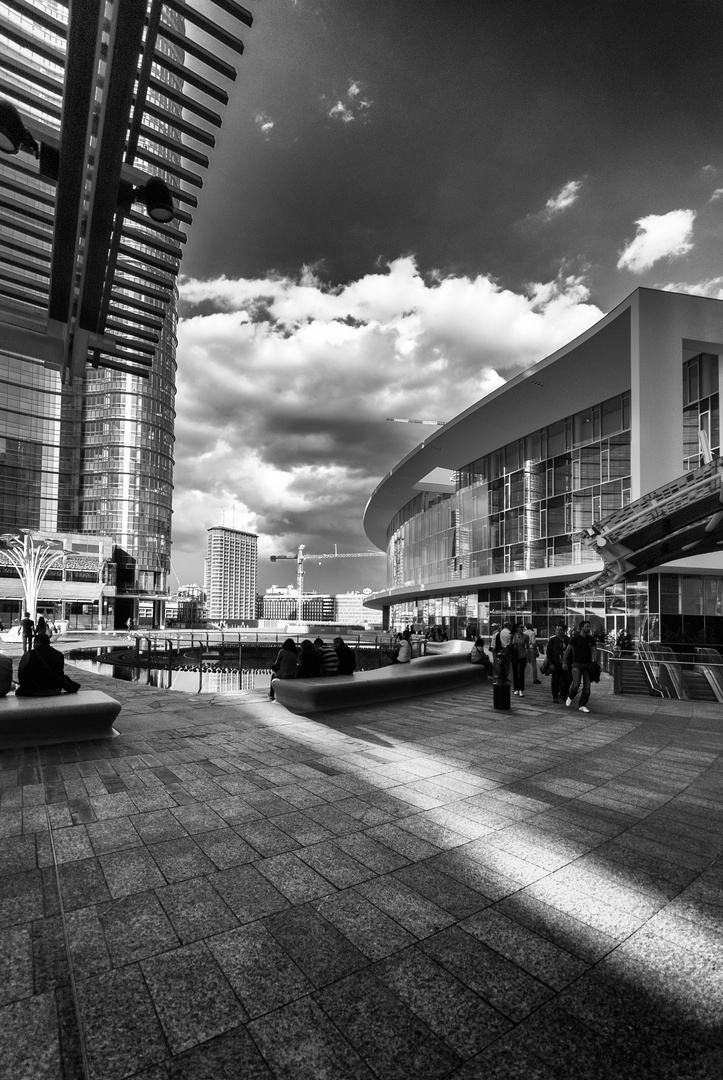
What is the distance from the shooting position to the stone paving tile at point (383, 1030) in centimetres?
213

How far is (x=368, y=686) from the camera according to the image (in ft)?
35.6

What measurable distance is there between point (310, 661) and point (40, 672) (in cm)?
463

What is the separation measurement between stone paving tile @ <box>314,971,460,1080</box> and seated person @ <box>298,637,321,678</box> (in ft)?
26.0

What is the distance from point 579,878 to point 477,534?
117 ft

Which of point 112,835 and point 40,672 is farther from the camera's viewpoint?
point 40,672

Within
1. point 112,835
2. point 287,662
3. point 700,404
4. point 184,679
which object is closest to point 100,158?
point 112,835

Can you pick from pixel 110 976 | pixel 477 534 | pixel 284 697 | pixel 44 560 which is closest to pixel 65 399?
pixel 44 560

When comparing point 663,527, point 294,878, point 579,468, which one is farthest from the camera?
point 579,468

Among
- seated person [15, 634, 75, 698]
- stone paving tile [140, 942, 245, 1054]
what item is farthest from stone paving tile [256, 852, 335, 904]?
seated person [15, 634, 75, 698]

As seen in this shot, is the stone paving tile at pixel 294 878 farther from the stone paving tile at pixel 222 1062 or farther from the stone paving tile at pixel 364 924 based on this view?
the stone paving tile at pixel 222 1062

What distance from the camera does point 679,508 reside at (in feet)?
39.2

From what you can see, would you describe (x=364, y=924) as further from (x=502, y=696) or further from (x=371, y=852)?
(x=502, y=696)

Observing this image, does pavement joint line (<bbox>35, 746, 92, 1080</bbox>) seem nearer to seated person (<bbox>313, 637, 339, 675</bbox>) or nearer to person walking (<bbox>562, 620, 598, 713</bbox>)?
seated person (<bbox>313, 637, 339, 675</bbox>)

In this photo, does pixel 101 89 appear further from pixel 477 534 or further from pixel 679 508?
pixel 477 534
